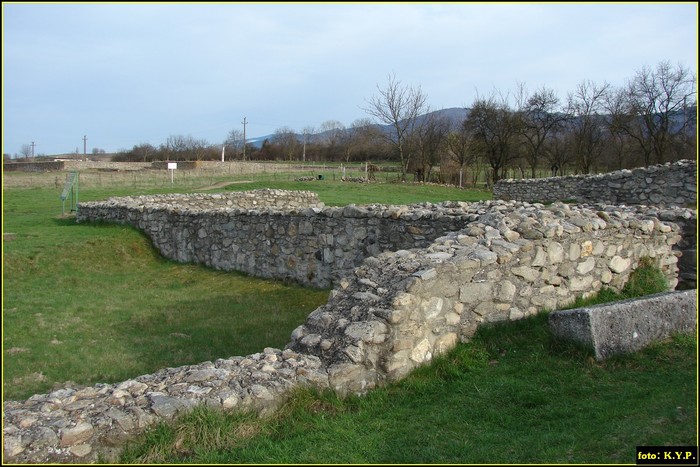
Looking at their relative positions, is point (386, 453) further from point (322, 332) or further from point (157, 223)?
point (157, 223)

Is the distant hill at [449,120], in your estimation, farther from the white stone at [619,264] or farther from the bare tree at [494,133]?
the white stone at [619,264]

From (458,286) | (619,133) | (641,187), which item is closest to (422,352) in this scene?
(458,286)

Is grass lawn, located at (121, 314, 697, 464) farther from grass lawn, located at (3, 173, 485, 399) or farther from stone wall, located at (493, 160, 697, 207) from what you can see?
stone wall, located at (493, 160, 697, 207)

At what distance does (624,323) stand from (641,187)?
1250cm

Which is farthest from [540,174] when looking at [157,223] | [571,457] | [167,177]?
[571,457]

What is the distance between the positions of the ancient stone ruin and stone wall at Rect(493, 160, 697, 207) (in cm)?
721

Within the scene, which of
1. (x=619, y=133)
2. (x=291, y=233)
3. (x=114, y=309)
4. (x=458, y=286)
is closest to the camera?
(x=458, y=286)

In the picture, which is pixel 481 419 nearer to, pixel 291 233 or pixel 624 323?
pixel 624 323

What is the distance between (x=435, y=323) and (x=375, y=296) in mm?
663

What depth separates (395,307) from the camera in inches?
207

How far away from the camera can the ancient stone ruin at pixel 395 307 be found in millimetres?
4008

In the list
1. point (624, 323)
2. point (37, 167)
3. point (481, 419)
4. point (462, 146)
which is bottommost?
point (481, 419)

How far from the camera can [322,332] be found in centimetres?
555

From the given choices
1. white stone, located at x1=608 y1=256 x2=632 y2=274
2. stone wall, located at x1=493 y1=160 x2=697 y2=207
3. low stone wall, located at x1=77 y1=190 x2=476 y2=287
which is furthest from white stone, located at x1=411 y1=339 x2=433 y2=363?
stone wall, located at x1=493 y1=160 x2=697 y2=207
